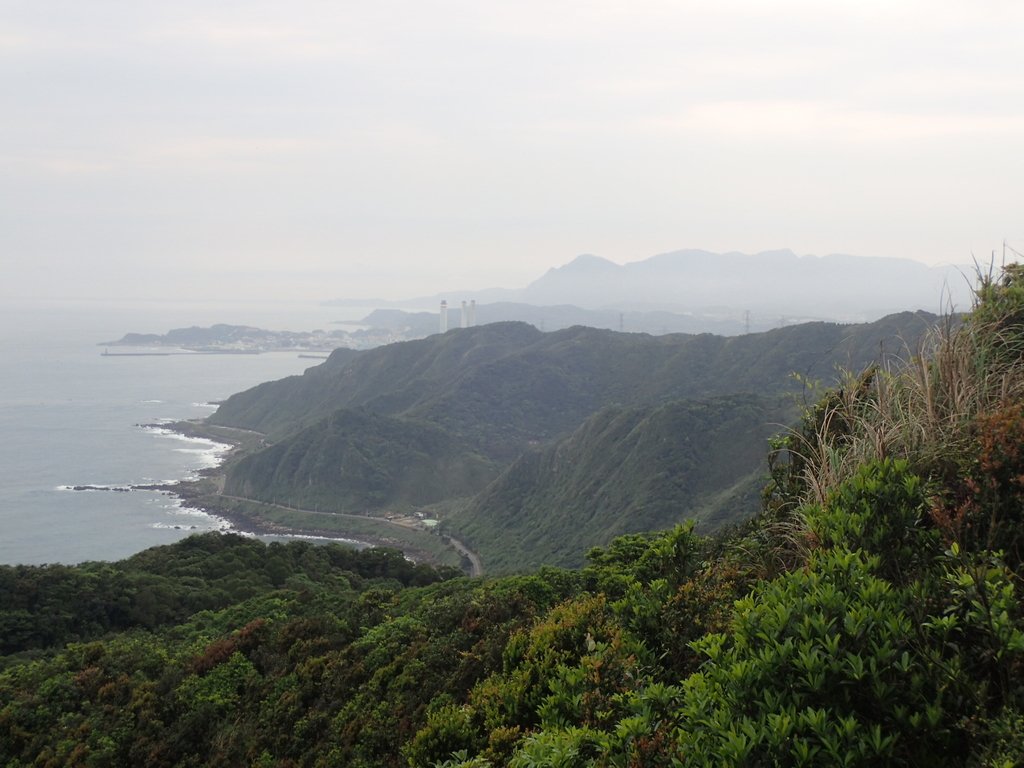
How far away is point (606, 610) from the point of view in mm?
4676

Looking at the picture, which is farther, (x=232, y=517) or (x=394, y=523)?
(x=232, y=517)

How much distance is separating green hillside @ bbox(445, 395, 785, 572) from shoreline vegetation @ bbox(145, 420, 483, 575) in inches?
86.4

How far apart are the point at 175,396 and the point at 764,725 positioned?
133774 millimetres

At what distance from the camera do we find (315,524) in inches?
2569

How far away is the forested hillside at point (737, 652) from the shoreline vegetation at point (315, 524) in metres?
41.2

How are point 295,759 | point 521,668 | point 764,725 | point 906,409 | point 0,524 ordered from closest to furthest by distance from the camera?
point 764,725, point 906,409, point 521,668, point 295,759, point 0,524

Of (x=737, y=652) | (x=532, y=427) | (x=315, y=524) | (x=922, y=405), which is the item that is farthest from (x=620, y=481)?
(x=737, y=652)

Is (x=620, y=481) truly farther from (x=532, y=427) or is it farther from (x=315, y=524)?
(x=532, y=427)

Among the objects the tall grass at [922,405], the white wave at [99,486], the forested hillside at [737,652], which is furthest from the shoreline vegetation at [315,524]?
the tall grass at [922,405]

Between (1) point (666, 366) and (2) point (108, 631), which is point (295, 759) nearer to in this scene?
(2) point (108, 631)

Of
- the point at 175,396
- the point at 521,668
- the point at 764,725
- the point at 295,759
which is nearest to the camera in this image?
the point at 764,725

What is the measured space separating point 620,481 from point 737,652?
51659 mm

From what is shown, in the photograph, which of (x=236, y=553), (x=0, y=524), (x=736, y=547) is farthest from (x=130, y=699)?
(x=0, y=524)

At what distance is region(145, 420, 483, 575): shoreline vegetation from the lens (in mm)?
54719
